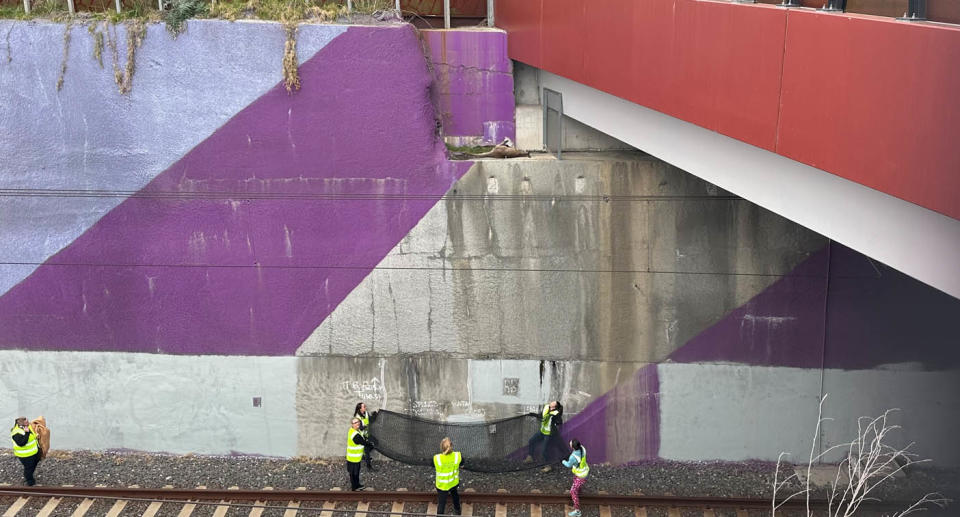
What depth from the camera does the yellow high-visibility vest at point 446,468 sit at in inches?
454

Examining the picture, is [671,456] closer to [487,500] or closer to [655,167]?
[487,500]

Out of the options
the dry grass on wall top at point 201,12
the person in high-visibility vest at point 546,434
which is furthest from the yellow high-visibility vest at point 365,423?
the dry grass on wall top at point 201,12

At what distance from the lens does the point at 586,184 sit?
12781 mm

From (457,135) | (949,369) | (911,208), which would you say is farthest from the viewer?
(457,135)

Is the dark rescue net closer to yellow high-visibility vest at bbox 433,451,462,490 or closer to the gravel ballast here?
the gravel ballast

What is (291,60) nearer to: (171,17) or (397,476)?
(171,17)

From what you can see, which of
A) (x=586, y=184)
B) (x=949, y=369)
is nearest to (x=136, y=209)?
(x=586, y=184)

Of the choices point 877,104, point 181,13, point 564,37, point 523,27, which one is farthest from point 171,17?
point 877,104

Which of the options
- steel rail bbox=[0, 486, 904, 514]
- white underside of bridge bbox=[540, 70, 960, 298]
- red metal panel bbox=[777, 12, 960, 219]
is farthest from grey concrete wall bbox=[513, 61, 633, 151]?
red metal panel bbox=[777, 12, 960, 219]

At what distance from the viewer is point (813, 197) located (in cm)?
688

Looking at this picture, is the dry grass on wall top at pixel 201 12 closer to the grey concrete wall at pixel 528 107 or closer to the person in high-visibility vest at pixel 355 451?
the grey concrete wall at pixel 528 107

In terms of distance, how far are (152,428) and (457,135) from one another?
7361 millimetres

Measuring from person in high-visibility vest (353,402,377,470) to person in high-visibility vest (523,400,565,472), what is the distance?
8.53ft

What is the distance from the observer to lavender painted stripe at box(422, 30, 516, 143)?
528 inches
